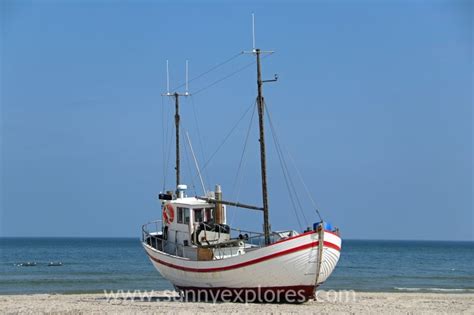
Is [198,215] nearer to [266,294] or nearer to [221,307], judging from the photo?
[266,294]

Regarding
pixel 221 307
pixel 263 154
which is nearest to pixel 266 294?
pixel 221 307

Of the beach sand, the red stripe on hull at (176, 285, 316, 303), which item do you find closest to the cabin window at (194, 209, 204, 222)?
the red stripe on hull at (176, 285, 316, 303)

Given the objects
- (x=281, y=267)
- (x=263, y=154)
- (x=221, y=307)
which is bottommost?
(x=221, y=307)

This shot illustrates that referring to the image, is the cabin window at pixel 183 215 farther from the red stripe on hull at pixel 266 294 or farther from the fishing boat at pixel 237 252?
the red stripe on hull at pixel 266 294

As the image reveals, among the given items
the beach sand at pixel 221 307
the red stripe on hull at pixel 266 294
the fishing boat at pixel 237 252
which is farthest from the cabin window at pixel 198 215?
the beach sand at pixel 221 307

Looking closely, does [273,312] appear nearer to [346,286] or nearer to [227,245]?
[227,245]

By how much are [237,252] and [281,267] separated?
10.1ft

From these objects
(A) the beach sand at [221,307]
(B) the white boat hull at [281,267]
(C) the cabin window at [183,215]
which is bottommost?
(A) the beach sand at [221,307]

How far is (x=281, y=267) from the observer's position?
90.1 feet

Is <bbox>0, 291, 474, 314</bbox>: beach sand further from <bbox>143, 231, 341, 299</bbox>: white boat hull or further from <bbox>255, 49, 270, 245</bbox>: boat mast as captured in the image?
<bbox>255, 49, 270, 245</bbox>: boat mast

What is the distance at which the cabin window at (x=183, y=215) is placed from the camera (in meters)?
32.3

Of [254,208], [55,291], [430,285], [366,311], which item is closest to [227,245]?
[254,208]

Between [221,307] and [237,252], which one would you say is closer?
[221,307]

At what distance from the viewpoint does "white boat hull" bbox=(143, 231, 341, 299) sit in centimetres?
2723
